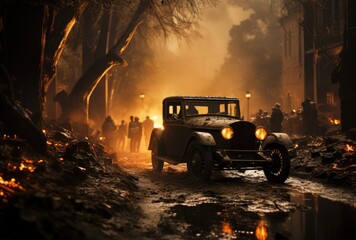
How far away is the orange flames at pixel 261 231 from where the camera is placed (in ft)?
16.6

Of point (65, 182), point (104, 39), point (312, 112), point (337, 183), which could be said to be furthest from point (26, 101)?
point (312, 112)

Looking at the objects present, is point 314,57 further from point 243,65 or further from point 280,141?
point 243,65

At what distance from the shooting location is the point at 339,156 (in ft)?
39.1

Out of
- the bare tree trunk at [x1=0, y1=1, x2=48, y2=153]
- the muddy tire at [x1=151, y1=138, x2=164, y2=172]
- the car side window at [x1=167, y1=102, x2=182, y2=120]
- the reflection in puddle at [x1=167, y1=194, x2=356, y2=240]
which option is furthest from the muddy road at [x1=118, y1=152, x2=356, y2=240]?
the bare tree trunk at [x1=0, y1=1, x2=48, y2=153]

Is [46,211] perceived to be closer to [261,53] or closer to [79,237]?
[79,237]

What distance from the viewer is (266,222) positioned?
19.1 ft

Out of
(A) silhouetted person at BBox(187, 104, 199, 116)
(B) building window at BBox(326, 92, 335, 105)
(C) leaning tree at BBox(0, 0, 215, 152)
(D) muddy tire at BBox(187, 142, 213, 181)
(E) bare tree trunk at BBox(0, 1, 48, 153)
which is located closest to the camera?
(C) leaning tree at BBox(0, 0, 215, 152)

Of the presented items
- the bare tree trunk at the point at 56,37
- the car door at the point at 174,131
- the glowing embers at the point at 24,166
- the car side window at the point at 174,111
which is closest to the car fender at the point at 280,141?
the car door at the point at 174,131

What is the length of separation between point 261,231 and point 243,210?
4.22 feet

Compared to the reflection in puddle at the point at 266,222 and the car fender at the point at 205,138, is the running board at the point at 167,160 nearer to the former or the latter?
the car fender at the point at 205,138

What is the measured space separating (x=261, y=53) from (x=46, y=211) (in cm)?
5571

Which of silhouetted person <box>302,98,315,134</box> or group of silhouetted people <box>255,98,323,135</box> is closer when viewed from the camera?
group of silhouetted people <box>255,98,323,135</box>

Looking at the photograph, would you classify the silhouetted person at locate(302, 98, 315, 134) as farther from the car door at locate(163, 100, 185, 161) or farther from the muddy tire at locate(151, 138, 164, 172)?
the car door at locate(163, 100, 185, 161)

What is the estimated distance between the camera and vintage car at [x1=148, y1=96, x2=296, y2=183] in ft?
31.2
